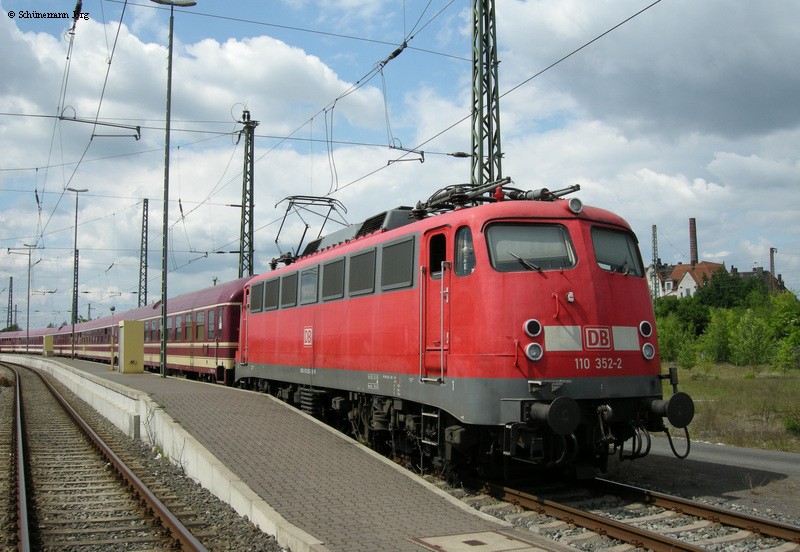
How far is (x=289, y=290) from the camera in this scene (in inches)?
611

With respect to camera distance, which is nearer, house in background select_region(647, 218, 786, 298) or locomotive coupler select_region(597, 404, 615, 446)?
locomotive coupler select_region(597, 404, 615, 446)

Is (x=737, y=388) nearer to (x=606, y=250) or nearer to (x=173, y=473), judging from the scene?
(x=606, y=250)

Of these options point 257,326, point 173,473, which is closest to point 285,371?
A: point 257,326

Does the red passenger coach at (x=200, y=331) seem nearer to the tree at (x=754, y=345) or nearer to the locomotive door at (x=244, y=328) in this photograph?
the locomotive door at (x=244, y=328)

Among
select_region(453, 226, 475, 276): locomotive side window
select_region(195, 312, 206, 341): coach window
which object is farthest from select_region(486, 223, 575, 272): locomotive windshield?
select_region(195, 312, 206, 341): coach window

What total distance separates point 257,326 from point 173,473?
6.85 m

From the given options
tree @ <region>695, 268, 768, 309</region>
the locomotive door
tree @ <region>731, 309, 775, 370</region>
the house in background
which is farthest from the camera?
the house in background

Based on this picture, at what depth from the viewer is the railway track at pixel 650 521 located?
6.98 meters

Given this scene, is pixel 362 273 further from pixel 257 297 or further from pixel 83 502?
pixel 257 297

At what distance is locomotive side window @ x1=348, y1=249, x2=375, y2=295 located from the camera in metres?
11.5

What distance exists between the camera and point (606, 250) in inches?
371

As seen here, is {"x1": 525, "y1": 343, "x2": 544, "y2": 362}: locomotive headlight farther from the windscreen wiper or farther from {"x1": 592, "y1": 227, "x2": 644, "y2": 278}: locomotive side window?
{"x1": 592, "y1": 227, "x2": 644, "y2": 278}: locomotive side window

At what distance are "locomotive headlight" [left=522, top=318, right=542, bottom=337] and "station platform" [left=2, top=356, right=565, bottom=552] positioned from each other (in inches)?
78.7

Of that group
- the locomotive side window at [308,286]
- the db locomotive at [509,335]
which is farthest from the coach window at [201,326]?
the db locomotive at [509,335]
